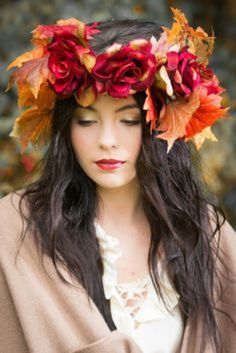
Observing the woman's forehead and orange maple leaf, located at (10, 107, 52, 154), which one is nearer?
the woman's forehead

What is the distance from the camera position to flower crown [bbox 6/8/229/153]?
8.22 feet

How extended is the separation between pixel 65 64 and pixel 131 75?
0.16 meters

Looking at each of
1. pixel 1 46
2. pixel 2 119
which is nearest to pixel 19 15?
pixel 1 46

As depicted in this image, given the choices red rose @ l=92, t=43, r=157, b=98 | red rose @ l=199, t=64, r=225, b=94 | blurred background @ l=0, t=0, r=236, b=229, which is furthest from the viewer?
blurred background @ l=0, t=0, r=236, b=229

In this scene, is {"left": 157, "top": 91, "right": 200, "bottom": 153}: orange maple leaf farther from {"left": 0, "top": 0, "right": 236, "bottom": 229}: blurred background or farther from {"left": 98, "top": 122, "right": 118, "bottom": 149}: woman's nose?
{"left": 0, "top": 0, "right": 236, "bottom": 229}: blurred background

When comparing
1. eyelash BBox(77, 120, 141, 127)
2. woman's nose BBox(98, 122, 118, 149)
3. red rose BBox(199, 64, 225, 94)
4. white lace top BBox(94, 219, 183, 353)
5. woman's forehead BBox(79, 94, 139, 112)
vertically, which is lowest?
white lace top BBox(94, 219, 183, 353)

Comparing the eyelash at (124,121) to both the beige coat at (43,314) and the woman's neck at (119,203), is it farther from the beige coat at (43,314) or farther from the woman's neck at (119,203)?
the beige coat at (43,314)

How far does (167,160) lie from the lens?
8.91ft

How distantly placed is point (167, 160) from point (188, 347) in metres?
0.49

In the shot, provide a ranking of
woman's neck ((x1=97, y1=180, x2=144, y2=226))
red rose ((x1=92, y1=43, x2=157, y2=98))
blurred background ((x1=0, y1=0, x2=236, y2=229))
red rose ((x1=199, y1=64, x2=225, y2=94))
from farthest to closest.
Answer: blurred background ((x1=0, y1=0, x2=236, y2=229))
woman's neck ((x1=97, y1=180, x2=144, y2=226))
red rose ((x1=199, y1=64, x2=225, y2=94))
red rose ((x1=92, y1=43, x2=157, y2=98))

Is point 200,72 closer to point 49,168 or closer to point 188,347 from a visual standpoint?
point 49,168

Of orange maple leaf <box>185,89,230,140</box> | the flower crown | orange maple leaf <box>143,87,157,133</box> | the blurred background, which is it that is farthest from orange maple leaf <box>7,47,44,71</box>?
the blurred background

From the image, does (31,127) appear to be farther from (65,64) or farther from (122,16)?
(122,16)

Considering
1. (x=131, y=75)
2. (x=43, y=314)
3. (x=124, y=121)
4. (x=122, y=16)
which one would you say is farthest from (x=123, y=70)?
(x=122, y=16)
